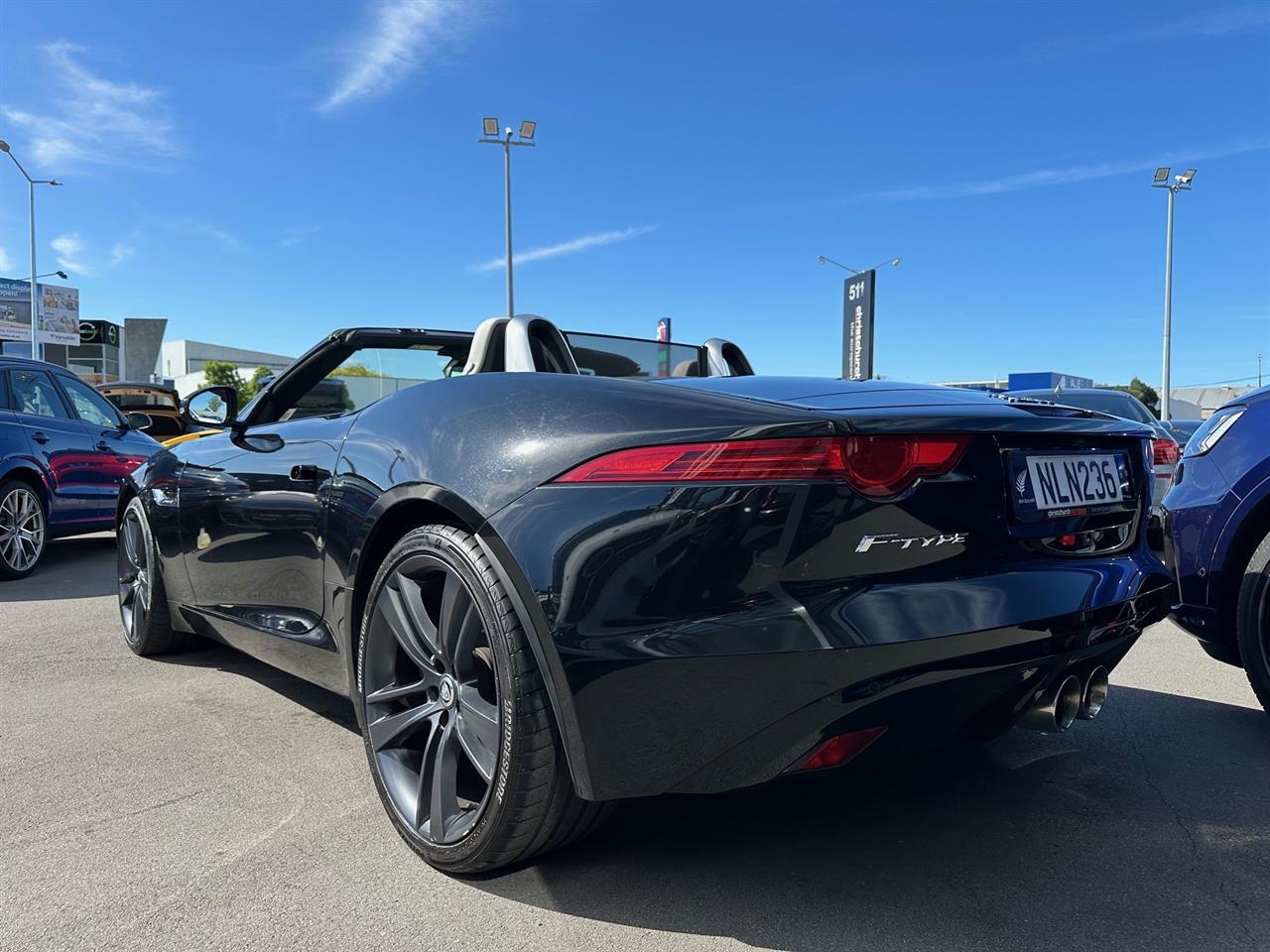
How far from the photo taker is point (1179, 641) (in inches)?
184

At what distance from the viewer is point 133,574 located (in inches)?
168

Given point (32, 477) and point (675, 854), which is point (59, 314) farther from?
point (675, 854)

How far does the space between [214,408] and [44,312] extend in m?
52.4

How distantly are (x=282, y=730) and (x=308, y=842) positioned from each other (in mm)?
934

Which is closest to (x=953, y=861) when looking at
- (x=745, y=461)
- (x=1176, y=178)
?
(x=745, y=461)

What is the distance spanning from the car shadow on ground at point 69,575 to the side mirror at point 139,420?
1116 millimetres

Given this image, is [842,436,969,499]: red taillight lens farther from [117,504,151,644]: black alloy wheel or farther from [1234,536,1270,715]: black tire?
[117,504,151,644]: black alloy wheel

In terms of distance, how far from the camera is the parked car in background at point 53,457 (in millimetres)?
6555

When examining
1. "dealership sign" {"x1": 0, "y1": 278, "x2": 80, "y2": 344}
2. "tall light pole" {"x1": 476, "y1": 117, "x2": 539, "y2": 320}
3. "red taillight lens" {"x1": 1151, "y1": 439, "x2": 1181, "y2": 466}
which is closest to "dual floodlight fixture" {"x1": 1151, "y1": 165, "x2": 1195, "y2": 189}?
"tall light pole" {"x1": 476, "y1": 117, "x2": 539, "y2": 320}

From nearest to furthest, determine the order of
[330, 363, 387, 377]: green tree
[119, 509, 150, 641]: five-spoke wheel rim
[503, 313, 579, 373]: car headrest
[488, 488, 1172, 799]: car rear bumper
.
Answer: [488, 488, 1172, 799]: car rear bumper → [503, 313, 579, 373]: car headrest → [330, 363, 387, 377]: green tree → [119, 509, 150, 641]: five-spoke wheel rim

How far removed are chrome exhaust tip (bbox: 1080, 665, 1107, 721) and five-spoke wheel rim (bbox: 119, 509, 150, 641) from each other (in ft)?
11.8

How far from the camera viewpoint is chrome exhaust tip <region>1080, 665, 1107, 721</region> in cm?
214

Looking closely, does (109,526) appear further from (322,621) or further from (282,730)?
(322,621)

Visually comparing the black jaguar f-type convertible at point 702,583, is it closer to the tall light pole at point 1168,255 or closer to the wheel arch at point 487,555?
the wheel arch at point 487,555
